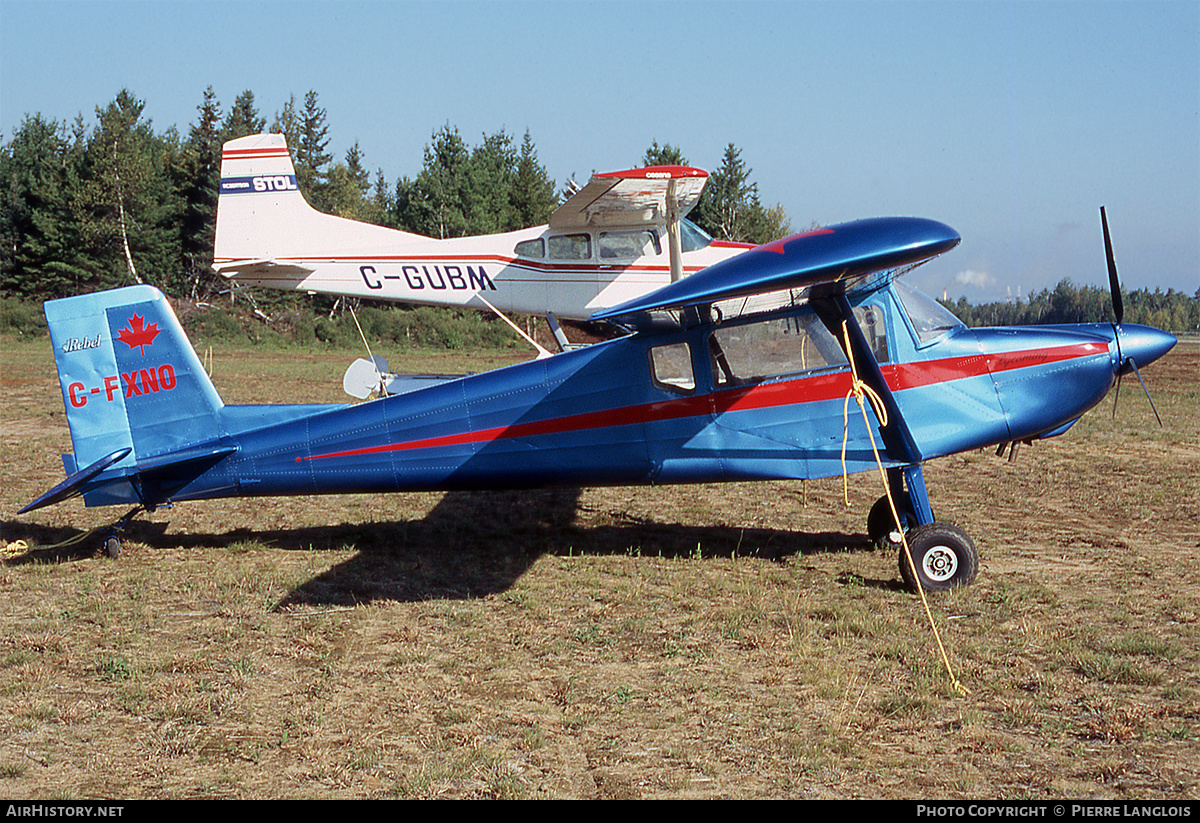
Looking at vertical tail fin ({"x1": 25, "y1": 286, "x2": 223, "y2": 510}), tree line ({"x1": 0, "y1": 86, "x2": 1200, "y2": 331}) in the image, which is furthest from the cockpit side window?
tree line ({"x1": 0, "y1": 86, "x2": 1200, "y2": 331})

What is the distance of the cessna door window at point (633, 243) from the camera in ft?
46.8

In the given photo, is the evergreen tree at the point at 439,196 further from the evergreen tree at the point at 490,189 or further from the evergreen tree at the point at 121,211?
the evergreen tree at the point at 121,211

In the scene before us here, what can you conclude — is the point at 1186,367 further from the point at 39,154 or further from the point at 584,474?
the point at 39,154

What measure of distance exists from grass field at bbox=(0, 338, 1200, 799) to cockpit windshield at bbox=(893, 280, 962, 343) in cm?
194

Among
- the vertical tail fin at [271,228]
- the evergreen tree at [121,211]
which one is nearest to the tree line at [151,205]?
the evergreen tree at [121,211]

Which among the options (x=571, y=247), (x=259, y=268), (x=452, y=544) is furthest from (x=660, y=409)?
(x=259, y=268)

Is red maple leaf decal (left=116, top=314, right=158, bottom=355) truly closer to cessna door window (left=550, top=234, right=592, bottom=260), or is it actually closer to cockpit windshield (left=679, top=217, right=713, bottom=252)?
cessna door window (left=550, top=234, right=592, bottom=260)

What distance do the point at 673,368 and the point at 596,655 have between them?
2.67 meters

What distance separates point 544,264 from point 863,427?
8.31 meters

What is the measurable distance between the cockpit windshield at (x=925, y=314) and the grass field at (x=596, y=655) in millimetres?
1939

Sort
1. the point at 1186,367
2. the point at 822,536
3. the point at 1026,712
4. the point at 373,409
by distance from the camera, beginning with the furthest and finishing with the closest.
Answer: the point at 1186,367
the point at 822,536
the point at 373,409
the point at 1026,712

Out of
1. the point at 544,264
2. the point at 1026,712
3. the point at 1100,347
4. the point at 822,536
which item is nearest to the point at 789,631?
the point at 1026,712

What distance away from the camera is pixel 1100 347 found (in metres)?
7.19

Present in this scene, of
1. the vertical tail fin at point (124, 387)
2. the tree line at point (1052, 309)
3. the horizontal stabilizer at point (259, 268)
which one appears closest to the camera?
the vertical tail fin at point (124, 387)
